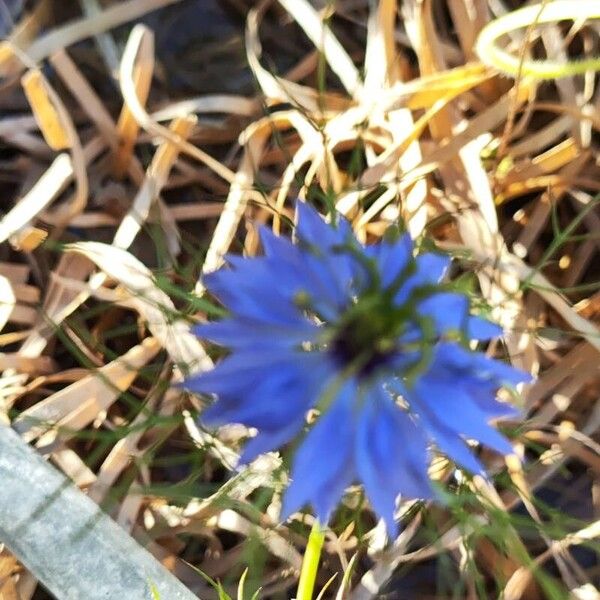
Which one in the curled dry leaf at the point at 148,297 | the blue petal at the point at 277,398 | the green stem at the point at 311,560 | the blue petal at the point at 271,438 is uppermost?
the blue petal at the point at 277,398

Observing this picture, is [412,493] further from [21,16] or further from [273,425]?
[21,16]

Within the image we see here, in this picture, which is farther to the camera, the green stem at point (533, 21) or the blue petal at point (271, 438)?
the green stem at point (533, 21)

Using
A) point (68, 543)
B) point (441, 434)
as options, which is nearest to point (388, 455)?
point (441, 434)

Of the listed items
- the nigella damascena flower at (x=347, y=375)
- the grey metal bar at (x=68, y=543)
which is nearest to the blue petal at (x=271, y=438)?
the nigella damascena flower at (x=347, y=375)

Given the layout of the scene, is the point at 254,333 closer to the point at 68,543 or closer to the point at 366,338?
the point at 366,338

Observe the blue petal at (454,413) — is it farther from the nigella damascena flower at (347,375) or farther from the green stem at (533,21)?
the green stem at (533,21)

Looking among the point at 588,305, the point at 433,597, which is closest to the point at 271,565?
the point at 433,597

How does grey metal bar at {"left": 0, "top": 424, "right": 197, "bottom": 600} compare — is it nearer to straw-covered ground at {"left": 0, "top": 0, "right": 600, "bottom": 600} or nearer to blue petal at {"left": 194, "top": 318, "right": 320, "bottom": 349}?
straw-covered ground at {"left": 0, "top": 0, "right": 600, "bottom": 600}

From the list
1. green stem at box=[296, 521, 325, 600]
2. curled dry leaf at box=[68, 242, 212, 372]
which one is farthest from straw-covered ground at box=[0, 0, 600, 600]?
green stem at box=[296, 521, 325, 600]
